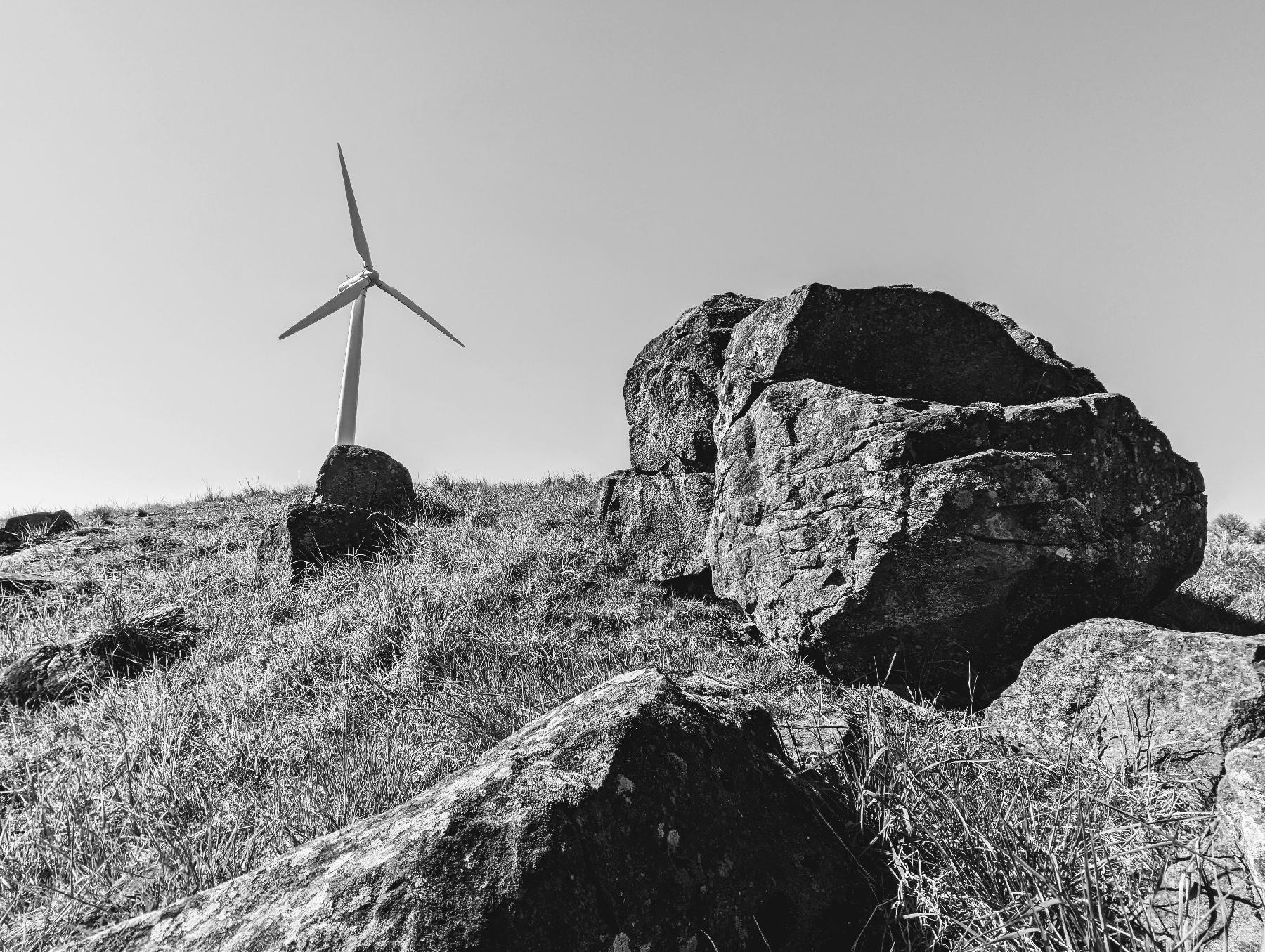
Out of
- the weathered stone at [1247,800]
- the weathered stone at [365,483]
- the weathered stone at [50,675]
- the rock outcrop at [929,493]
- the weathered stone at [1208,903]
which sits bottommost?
the weathered stone at [1208,903]

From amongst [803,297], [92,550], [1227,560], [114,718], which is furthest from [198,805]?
[1227,560]

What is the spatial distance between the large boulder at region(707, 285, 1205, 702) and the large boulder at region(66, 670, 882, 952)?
2595mm

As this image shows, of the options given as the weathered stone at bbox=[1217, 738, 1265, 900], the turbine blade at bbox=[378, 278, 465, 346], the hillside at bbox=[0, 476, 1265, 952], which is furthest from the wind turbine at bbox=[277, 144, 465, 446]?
the weathered stone at bbox=[1217, 738, 1265, 900]

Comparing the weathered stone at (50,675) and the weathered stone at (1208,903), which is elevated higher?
the weathered stone at (50,675)

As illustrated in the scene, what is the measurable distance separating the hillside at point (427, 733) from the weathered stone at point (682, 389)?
134 cm

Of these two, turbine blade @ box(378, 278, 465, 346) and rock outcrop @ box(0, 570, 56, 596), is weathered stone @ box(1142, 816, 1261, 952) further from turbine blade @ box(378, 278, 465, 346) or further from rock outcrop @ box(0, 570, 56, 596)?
turbine blade @ box(378, 278, 465, 346)

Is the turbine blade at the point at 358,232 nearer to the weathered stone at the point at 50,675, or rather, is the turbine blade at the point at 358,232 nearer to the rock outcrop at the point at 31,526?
the rock outcrop at the point at 31,526

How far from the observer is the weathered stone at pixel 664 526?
22.6 ft

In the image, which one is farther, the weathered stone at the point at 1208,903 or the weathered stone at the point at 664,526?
the weathered stone at the point at 664,526

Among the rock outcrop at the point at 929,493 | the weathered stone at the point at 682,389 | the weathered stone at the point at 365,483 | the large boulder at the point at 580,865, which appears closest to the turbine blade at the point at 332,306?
the weathered stone at the point at 365,483

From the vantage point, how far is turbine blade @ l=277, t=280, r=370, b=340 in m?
19.7

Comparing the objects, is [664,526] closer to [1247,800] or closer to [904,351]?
[904,351]

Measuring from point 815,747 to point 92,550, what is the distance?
11899 mm

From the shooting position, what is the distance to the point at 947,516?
473 centimetres
